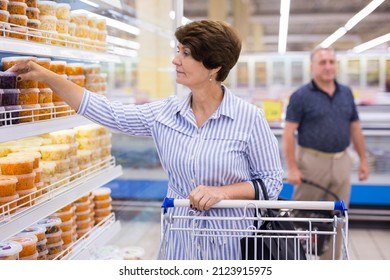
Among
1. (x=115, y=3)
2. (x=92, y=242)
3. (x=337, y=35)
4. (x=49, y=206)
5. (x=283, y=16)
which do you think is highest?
(x=337, y=35)

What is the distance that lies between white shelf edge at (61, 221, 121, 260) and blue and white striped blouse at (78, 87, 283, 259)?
77 cm

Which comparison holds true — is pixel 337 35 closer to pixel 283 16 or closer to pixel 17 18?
pixel 283 16

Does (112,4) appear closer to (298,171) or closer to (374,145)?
(298,171)

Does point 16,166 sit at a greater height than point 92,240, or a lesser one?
greater

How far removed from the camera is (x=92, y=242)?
303 cm

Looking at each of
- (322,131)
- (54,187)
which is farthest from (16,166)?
(322,131)

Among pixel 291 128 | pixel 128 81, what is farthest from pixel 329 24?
pixel 291 128

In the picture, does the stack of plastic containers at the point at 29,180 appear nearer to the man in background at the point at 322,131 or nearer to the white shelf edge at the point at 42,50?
the white shelf edge at the point at 42,50

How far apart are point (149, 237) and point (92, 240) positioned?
1978 mm

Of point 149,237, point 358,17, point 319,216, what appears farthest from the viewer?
point 358,17

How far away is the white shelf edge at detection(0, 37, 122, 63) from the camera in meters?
1.90

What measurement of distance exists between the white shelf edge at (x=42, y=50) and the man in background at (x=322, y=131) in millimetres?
1838

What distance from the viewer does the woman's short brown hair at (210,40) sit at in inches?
81.1

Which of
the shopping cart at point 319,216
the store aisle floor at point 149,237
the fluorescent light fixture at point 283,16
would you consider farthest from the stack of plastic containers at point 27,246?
the fluorescent light fixture at point 283,16
